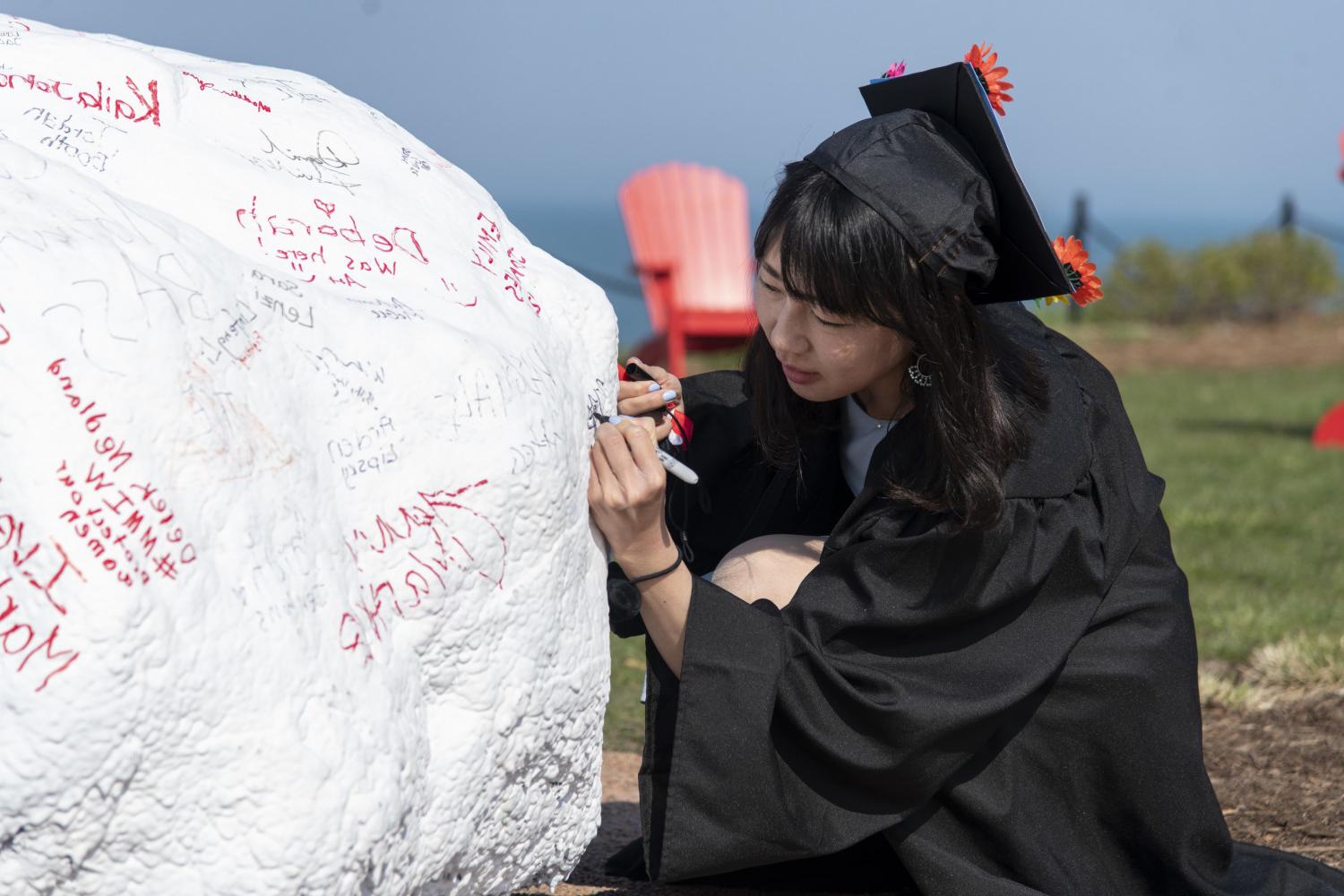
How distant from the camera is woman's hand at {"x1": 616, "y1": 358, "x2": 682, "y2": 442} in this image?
2121 mm

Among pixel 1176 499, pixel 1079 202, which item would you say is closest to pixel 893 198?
pixel 1176 499

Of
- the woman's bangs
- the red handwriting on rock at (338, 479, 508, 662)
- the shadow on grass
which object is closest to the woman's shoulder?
the woman's bangs

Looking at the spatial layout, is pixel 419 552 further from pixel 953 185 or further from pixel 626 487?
pixel 953 185

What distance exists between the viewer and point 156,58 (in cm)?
Result: 190

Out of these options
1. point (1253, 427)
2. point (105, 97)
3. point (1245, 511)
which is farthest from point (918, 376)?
point (1253, 427)

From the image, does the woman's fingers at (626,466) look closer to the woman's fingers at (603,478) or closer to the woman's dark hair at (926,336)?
the woman's fingers at (603,478)

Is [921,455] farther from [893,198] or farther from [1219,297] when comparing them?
[1219,297]

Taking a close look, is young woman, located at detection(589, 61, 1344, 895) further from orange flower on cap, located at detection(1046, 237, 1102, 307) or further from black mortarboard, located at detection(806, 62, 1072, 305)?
orange flower on cap, located at detection(1046, 237, 1102, 307)

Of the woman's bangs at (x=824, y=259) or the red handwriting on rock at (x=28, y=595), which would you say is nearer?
the red handwriting on rock at (x=28, y=595)

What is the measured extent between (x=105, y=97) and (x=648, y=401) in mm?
823

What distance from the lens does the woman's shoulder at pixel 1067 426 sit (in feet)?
7.16

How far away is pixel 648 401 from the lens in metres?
2.12

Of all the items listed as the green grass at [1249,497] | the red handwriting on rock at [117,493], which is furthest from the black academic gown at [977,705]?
the green grass at [1249,497]

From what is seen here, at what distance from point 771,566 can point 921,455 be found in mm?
317
